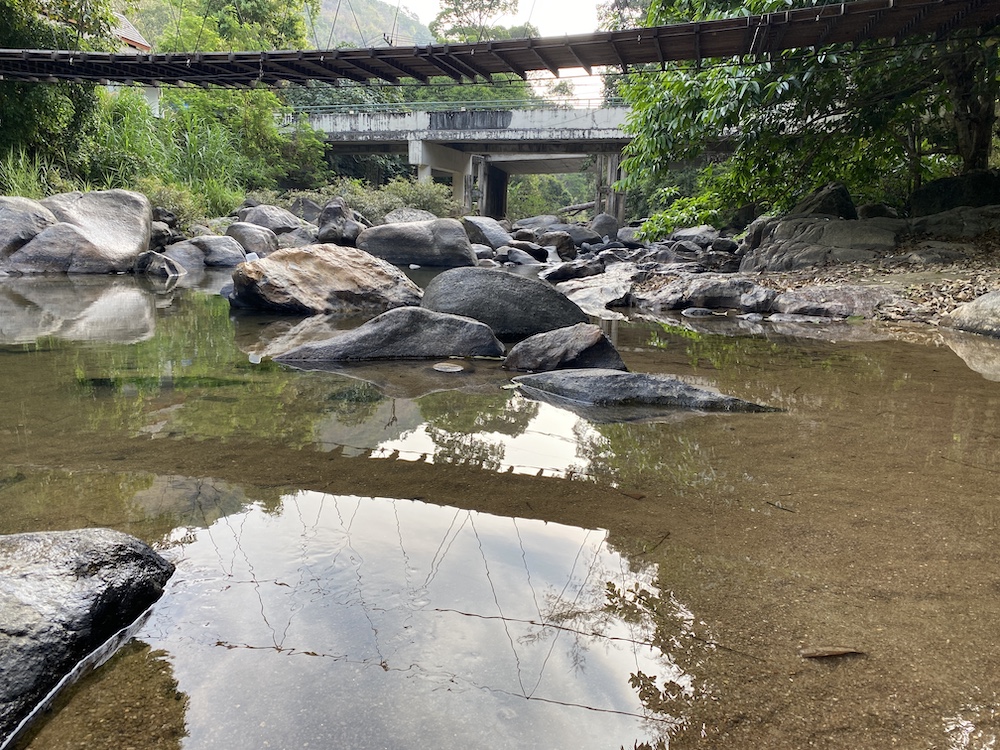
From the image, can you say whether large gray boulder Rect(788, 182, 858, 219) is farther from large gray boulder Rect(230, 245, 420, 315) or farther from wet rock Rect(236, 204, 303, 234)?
wet rock Rect(236, 204, 303, 234)

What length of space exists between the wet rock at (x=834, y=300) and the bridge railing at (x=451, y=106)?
16576 millimetres

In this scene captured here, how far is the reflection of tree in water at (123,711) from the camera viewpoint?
42.1 inches

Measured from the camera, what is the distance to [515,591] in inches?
59.1

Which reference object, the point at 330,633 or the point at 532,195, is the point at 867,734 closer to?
the point at 330,633

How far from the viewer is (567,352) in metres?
3.74

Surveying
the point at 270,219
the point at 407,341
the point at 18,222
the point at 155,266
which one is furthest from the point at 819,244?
the point at 18,222

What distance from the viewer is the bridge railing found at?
22.1m

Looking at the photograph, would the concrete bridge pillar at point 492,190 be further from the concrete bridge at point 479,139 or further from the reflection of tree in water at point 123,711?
the reflection of tree in water at point 123,711

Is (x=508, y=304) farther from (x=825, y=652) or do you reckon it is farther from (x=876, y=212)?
(x=876, y=212)

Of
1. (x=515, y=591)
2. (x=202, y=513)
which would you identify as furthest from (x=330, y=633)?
(x=202, y=513)

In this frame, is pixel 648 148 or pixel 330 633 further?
pixel 648 148

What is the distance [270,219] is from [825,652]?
12.6 m

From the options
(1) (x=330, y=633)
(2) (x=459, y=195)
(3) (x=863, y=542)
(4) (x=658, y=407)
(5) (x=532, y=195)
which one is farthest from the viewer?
(5) (x=532, y=195)

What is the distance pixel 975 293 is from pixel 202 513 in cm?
670
